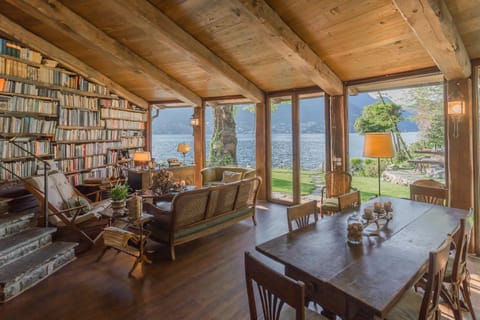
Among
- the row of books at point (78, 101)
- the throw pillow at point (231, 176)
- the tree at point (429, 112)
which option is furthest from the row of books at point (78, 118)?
the tree at point (429, 112)

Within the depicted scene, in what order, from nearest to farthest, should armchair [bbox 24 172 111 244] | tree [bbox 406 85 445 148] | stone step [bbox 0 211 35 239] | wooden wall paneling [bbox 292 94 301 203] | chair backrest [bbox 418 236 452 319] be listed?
chair backrest [bbox 418 236 452 319], stone step [bbox 0 211 35 239], armchair [bbox 24 172 111 244], tree [bbox 406 85 445 148], wooden wall paneling [bbox 292 94 301 203]

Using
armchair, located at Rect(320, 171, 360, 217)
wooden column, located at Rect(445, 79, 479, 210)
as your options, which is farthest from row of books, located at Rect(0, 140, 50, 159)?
wooden column, located at Rect(445, 79, 479, 210)

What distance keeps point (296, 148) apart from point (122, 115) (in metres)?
4.56

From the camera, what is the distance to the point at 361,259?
1728mm

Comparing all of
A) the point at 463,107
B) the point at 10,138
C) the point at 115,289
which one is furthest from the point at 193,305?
the point at 10,138

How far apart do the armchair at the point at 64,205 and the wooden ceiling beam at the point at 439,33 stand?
14.4 feet

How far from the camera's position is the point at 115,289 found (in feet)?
8.79

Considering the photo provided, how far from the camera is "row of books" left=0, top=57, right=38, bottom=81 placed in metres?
4.45

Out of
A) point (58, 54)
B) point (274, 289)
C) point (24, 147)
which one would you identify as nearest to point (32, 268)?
point (274, 289)

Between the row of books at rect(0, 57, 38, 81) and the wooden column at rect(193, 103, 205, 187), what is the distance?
136 inches

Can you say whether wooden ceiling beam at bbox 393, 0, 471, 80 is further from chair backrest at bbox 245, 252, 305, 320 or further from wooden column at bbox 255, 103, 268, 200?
wooden column at bbox 255, 103, 268, 200

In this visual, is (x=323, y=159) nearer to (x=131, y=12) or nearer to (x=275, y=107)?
(x=275, y=107)

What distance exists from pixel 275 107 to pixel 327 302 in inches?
203

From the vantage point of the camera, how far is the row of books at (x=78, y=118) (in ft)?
18.2
